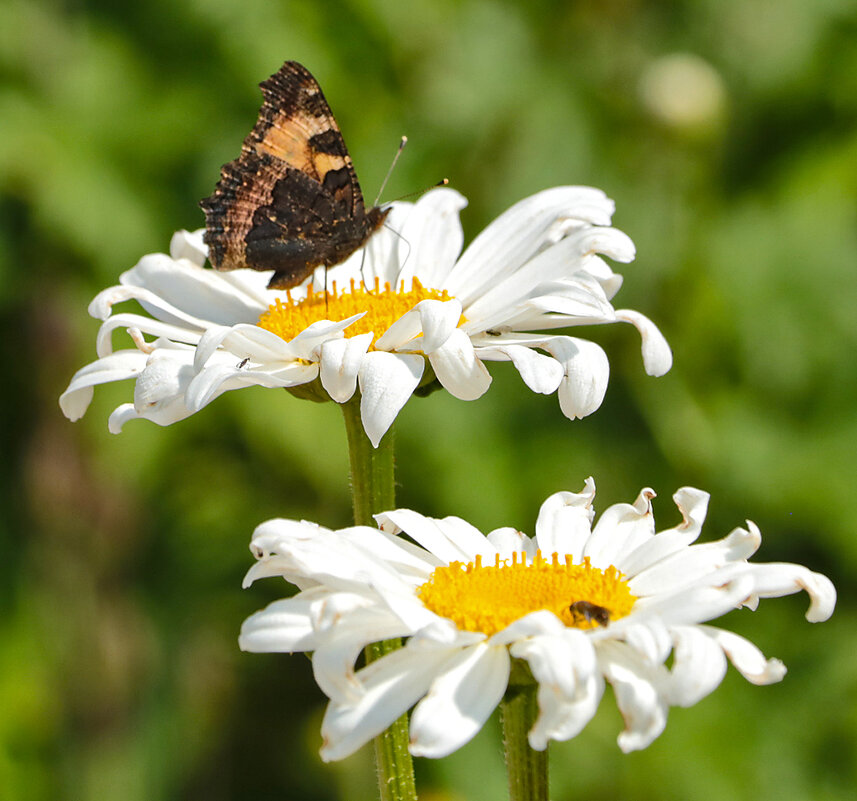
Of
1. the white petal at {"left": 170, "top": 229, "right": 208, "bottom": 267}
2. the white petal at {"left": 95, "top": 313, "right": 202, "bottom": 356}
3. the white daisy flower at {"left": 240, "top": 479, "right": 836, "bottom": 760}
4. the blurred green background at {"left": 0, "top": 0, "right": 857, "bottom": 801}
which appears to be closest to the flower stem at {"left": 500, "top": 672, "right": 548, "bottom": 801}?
the white daisy flower at {"left": 240, "top": 479, "right": 836, "bottom": 760}

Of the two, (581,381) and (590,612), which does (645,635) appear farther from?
(581,381)

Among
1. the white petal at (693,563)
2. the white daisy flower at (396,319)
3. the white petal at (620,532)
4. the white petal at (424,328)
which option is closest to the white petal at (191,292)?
the white daisy flower at (396,319)

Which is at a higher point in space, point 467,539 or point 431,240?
point 431,240

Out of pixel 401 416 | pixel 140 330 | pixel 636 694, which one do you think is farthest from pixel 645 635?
pixel 401 416

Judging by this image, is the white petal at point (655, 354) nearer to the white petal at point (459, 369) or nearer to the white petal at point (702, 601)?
the white petal at point (459, 369)

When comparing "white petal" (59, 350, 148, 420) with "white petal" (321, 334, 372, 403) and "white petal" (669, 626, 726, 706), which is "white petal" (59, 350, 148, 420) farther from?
"white petal" (669, 626, 726, 706)

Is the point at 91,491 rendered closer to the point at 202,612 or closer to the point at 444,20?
the point at 202,612
